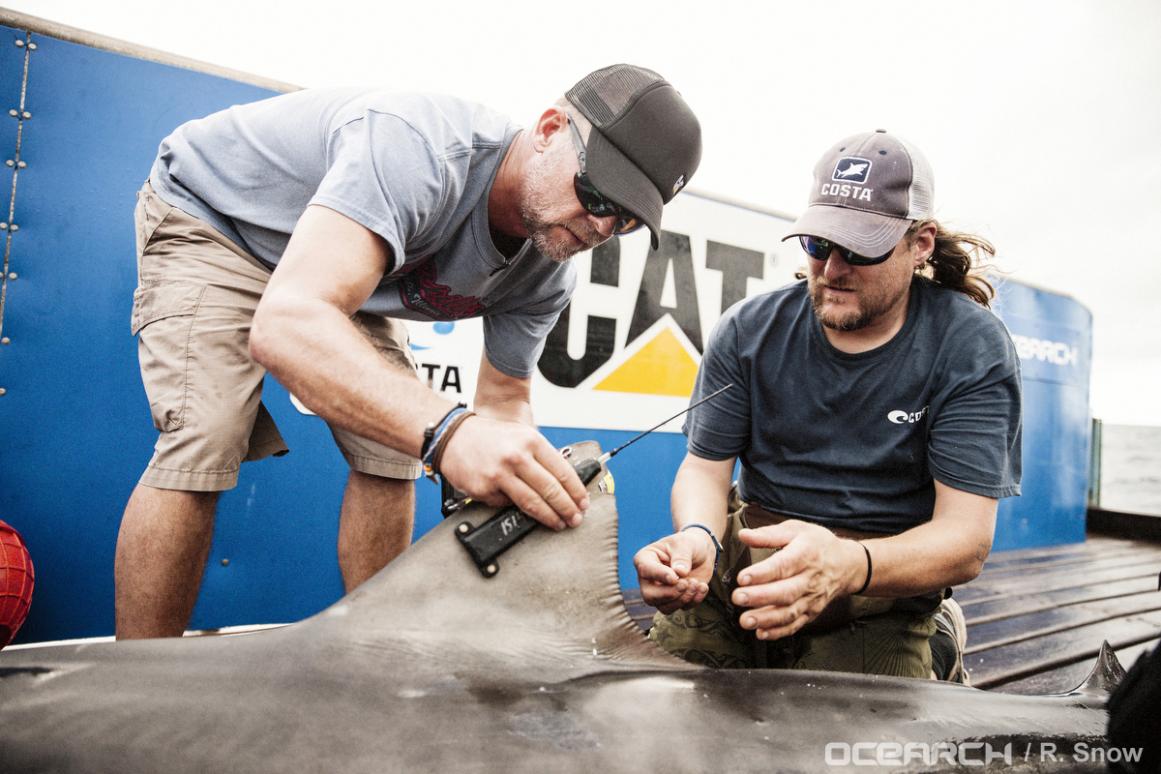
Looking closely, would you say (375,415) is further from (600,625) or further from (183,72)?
(183,72)

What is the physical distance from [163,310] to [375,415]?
0.82 metres

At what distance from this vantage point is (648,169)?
1.76m

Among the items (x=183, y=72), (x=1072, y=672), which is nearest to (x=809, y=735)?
(x=1072, y=672)

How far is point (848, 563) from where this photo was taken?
1.43m

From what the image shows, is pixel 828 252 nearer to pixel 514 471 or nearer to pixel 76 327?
pixel 514 471

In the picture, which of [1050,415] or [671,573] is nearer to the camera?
[671,573]

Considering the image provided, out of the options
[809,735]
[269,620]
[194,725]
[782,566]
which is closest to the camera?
[194,725]

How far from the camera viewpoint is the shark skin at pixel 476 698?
0.82m

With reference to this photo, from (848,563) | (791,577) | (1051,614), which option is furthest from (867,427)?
(1051,614)

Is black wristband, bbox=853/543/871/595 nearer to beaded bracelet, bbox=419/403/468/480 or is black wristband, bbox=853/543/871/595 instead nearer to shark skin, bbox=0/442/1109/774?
shark skin, bbox=0/442/1109/774

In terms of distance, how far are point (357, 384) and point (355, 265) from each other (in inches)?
10.8

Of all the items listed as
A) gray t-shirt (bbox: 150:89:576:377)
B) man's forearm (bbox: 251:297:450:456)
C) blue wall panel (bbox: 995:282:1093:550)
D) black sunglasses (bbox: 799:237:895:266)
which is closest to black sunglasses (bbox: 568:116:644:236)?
gray t-shirt (bbox: 150:89:576:377)

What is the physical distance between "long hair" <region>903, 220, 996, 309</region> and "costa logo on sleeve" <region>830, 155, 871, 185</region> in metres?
0.29

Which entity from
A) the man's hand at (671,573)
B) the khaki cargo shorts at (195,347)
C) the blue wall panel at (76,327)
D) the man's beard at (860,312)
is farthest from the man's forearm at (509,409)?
the blue wall panel at (76,327)
